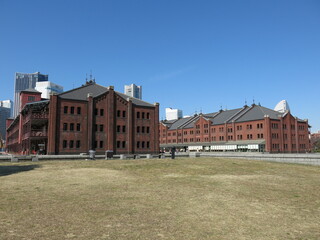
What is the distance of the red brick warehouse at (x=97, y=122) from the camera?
50.8 metres

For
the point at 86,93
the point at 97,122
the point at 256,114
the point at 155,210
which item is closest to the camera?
the point at 155,210

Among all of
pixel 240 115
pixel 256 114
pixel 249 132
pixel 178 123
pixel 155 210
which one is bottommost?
pixel 155 210

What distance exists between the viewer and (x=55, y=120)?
4997 cm

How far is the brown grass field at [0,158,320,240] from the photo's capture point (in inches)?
343

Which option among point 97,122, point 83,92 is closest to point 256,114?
point 97,122

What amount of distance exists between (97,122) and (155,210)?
45392 millimetres

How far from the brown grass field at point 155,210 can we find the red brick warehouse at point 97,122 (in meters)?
33.6

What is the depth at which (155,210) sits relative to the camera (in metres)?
11.3

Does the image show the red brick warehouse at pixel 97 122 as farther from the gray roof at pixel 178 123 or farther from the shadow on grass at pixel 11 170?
the gray roof at pixel 178 123

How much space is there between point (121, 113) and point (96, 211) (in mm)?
47719

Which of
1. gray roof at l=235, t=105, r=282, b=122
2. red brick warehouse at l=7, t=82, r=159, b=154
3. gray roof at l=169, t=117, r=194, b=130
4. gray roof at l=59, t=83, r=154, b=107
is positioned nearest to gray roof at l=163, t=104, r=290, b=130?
gray roof at l=235, t=105, r=282, b=122

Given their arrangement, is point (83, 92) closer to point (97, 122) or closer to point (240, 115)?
point (97, 122)

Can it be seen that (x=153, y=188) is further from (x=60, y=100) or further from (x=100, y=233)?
(x=60, y=100)

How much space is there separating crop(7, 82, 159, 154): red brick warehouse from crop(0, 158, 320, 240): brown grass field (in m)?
33.6
